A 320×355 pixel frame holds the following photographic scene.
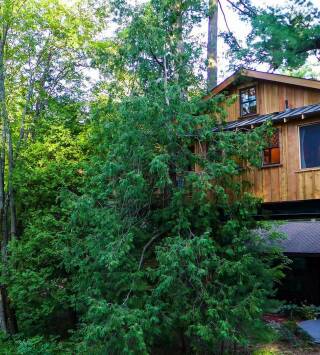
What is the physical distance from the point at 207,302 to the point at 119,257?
6.01 feet

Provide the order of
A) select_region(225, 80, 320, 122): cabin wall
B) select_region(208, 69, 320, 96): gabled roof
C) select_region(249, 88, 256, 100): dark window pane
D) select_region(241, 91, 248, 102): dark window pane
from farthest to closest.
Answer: select_region(241, 91, 248, 102): dark window pane → select_region(249, 88, 256, 100): dark window pane → select_region(225, 80, 320, 122): cabin wall → select_region(208, 69, 320, 96): gabled roof

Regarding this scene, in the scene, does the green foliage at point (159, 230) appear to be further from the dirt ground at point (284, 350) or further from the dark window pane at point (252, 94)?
the dark window pane at point (252, 94)

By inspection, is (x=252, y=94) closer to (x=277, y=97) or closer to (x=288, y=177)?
(x=277, y=97)

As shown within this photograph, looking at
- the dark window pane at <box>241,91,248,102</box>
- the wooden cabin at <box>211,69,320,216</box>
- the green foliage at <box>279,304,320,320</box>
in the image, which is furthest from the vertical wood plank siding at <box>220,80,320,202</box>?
the green foliage at <box>279,304,320,320</box>

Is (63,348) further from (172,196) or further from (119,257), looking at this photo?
(172,196)

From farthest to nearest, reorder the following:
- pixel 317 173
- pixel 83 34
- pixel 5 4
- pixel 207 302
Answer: pixel 83 34 → pixel 5 4 → pixel 317 173 → pixel 207 302

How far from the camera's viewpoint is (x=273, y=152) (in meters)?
10.4

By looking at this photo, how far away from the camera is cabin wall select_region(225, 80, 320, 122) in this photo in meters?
11.0

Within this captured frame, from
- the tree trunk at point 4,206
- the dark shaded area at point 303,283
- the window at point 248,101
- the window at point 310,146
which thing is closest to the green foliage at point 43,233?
the tree trunk at point 4,206

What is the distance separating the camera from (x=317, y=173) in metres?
9.35

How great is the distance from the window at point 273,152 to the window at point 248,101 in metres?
2.16

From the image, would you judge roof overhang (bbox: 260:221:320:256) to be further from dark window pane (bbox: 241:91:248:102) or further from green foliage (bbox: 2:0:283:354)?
dark window pane (bbox: 241:91:248:102)

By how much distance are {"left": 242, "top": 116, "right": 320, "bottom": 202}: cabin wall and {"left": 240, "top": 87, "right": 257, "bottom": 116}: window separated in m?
2.38

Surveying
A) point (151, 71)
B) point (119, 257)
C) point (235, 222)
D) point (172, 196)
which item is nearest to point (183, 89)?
point (151, 71)
